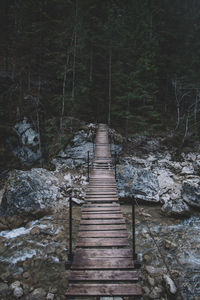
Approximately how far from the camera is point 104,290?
2.94m

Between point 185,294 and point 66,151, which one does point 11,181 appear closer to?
point 66,151

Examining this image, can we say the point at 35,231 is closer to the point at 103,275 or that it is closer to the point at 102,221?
the point at 102,221

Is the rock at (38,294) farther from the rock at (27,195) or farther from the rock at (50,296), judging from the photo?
the rock at (27,195)

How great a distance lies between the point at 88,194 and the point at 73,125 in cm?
864

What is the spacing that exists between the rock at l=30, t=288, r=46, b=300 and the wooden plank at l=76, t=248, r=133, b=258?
4.60 ft

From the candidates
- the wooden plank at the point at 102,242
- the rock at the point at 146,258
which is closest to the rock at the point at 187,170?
the rock at the point at 146,258

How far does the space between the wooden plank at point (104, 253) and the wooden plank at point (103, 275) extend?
1.27 feet

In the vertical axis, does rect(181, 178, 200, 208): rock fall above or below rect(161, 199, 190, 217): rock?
above

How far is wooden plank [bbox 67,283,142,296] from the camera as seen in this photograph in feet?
9.41

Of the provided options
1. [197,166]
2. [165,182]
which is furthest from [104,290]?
[197,166]

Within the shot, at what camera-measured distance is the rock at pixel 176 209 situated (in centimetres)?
727

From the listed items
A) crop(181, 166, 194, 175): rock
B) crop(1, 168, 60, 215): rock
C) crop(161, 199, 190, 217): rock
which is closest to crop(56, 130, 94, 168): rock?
crop(1, 168, 60, 215): rock

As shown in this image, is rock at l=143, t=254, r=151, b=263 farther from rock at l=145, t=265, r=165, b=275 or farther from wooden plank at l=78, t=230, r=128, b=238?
wooden plank at l=78, t=230, r=128, b=238

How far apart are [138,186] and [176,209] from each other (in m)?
2.11
